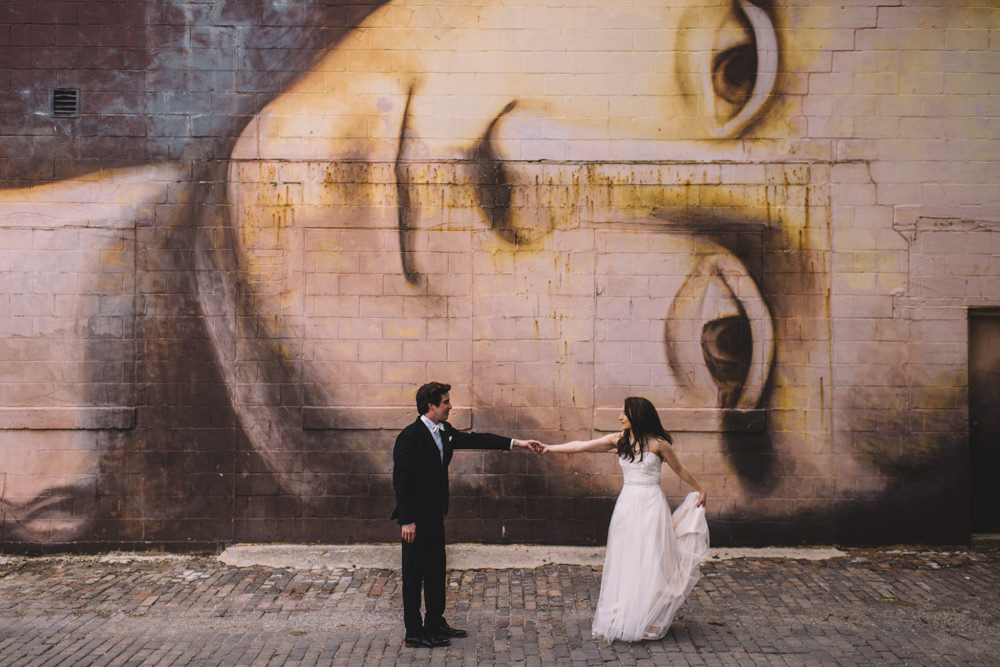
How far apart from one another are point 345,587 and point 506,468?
1.86 metres

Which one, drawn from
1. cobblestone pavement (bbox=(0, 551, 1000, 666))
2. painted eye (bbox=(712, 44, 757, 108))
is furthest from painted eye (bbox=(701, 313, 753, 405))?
painted eye (bbox=(712, 44, 757, 108))

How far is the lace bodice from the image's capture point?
5.33m

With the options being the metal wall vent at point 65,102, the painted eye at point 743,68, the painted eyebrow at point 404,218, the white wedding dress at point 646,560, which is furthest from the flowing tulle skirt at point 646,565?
the metal wall vent at point 65,102

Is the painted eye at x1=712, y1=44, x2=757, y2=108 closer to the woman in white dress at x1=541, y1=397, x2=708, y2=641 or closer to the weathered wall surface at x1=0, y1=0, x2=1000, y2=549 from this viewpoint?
the weathered wall surface at x1=0, y1=0, x2=1000, y2=549

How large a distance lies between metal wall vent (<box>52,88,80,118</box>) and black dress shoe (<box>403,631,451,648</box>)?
227 inches

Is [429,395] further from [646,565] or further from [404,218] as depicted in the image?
[404,218]

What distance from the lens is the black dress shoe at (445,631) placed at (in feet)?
17.3

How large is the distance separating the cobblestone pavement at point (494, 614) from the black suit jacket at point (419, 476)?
0.88 m

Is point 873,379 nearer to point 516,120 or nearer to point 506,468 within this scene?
point 506,468

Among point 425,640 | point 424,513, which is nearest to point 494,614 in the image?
point 425,640

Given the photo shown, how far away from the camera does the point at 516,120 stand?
7.46 meters

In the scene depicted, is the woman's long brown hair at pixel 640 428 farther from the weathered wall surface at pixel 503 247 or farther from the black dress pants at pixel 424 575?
the weathered wall surface at pixel 503 247

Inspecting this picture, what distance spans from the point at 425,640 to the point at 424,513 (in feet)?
2.68

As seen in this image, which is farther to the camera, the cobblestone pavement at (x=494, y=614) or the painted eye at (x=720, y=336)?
the painted eye at (x=720, y=336)
